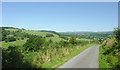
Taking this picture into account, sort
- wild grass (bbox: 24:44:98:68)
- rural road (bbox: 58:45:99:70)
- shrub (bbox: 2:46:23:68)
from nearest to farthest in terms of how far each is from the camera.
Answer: shrub (bbox: 2:46:23:68)
wild grass (bbox: 24:44:98:68)
rural road (bbox: 58:45:99:70)

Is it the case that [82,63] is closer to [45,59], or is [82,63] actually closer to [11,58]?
[45,59]

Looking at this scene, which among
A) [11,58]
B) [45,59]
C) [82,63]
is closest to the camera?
[11,58]

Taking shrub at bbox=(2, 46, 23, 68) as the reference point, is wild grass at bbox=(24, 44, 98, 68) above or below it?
below

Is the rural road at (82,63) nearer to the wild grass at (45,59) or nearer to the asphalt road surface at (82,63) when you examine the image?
the asphalt road surface at (82,63)

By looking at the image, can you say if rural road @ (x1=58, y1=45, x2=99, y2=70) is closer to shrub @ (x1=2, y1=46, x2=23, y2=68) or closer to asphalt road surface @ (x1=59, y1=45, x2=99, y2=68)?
asphalt road surface @ (x1=59, y1=45, x2=99, y2=68)

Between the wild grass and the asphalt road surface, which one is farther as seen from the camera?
the asphalt road surface

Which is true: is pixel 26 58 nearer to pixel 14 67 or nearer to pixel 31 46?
pixel 14 67

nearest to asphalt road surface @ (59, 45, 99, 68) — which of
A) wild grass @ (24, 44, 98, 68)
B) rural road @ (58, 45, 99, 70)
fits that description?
rural road @ (58, 45, 99, 70)

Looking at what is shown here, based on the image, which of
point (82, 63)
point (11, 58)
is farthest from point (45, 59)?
point (82, 63)

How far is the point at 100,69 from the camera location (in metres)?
8.00

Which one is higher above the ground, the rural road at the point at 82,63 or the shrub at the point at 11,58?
the shrub at the point at 11,58

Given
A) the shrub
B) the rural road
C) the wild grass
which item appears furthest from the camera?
the rural road

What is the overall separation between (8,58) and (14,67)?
71cm

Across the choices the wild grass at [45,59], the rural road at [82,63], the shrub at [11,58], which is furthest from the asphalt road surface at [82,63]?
the shrub at [11,58]
